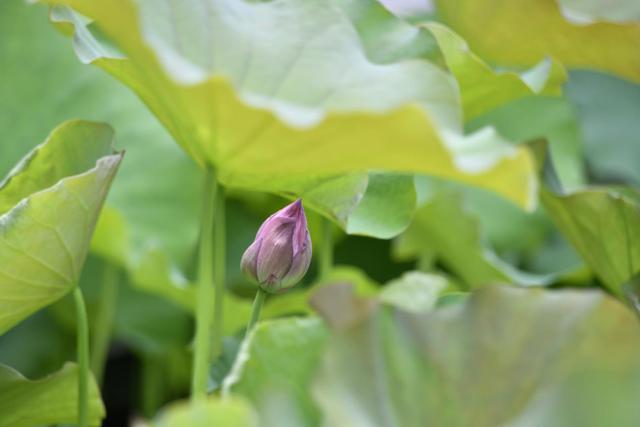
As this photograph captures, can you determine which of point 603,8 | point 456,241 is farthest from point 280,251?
point 603,8

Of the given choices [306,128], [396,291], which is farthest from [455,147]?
[396,291]

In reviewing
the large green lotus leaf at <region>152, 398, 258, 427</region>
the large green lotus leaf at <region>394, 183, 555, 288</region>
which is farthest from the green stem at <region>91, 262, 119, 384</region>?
the large green lotus leaf at <region>152, 398, 258, 427</region>

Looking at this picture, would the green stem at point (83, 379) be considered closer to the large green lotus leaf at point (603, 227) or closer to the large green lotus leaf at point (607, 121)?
the large green lotus leaf at point (603, 227)

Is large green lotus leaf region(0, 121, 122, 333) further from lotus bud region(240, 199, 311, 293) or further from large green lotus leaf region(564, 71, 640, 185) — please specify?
large green lotus leaf region(564, 71, 640, 185)

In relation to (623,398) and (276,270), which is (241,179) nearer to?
(276,270)

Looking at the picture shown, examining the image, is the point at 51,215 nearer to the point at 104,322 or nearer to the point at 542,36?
the point at 542,36

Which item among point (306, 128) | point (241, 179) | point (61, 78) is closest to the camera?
point (306, 128)

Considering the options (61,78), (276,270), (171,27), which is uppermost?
(171,27)
